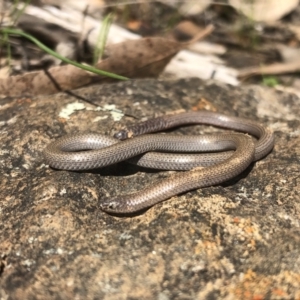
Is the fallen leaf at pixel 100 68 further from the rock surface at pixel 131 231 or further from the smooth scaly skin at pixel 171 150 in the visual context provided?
the smooth scaly skin at pixel 171 150

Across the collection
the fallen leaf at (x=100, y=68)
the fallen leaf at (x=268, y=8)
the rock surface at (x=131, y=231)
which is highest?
the fallen leaf at (x=268, y=8)

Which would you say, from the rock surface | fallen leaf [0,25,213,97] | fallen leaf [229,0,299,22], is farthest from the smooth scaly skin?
fallen leaf [229,0,299,22]

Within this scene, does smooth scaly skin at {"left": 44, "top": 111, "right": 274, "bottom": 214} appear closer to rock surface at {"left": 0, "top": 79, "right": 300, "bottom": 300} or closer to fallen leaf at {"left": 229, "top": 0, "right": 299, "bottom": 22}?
rock surface at {"left": 0, "top": 79, "right": 300, "bottom": 300}

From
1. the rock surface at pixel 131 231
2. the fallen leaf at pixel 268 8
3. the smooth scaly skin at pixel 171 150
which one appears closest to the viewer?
the rock surface at pixel 131 231

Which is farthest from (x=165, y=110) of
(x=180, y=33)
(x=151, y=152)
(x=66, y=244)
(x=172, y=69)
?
(x=180, y=33)

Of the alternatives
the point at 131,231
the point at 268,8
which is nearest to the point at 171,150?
the point at 131,231

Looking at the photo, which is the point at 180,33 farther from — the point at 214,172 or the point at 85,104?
the point at 214,172

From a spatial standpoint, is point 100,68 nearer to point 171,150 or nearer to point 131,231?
point 171,150

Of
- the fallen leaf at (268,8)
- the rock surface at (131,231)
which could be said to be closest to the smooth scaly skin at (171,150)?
the rock surface at (131,231)
